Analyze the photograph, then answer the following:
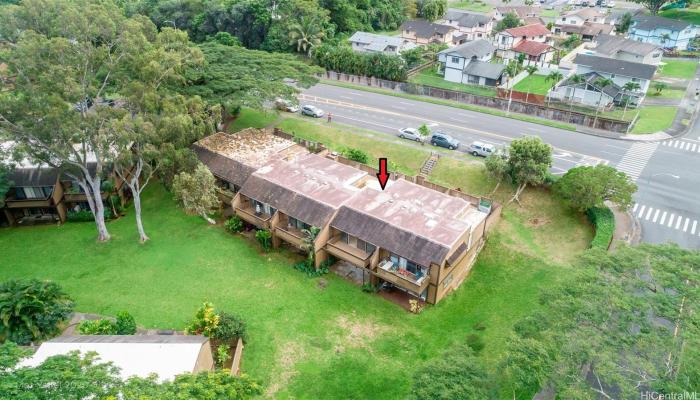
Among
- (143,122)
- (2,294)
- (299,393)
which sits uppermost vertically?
(143,122)

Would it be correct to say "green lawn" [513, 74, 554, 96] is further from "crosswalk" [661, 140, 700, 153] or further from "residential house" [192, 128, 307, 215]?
"residential house" [192, 128, 307, 215]

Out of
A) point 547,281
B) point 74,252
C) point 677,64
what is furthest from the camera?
point 677,64

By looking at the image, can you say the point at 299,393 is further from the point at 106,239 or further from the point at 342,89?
the point at 342,89

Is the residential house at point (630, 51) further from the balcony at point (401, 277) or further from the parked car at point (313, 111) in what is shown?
the balcony at point (401, 277)

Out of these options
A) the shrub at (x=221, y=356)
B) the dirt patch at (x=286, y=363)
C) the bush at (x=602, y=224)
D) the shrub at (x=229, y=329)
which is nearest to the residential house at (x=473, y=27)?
the bush at (x=602, y=224)

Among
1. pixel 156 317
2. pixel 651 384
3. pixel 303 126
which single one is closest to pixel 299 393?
pixel 156 317

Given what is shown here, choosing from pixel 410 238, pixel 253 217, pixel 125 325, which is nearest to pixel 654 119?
pixel 410 238

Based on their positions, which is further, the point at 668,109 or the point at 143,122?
the point at 668,109

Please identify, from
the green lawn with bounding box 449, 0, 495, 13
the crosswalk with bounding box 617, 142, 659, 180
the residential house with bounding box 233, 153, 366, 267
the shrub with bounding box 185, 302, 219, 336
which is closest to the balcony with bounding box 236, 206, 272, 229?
the residential house with bounding box 233, 153, 366, 267
